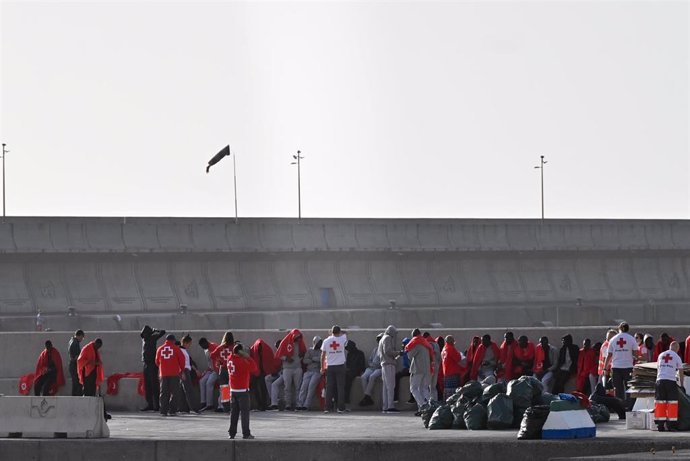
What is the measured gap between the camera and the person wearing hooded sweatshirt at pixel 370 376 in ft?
95.8

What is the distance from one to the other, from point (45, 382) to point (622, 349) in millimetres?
9958

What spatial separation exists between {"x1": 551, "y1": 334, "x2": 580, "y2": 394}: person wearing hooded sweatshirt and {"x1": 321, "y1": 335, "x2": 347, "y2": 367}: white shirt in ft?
11.5

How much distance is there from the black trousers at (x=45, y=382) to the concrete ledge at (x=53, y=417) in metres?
4.88

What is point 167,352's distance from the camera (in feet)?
93.8

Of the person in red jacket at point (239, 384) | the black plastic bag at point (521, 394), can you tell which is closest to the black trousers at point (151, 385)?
the person in red jacket at point (239, 384)

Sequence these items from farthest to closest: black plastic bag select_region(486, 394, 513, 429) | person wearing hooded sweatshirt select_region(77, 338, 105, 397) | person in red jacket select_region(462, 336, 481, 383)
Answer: person in red jacket select_region(462, 336, 481, 383), person wearing hooded sweatshirt select_region(77, 338, 105, 397), black plastic bag select_region(486, 394, 513, 429)

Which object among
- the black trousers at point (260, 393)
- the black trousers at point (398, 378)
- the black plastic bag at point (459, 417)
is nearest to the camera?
the black plastic bag at point (459, 417)

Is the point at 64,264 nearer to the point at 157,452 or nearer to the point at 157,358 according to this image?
the point at 157,358

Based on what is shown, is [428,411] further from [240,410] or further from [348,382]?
[348,382]

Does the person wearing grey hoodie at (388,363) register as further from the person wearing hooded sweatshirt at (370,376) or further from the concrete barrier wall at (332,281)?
the concrete barrier wall at (332,281)

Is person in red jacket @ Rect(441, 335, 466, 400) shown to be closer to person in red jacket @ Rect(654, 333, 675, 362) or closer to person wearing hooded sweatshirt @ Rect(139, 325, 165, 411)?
person in red jacket @ Rect(654, 333, 675, 362)

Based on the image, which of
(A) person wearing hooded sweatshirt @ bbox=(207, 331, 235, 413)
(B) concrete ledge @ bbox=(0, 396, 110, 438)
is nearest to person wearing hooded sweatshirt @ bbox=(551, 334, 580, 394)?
(A) person wearing hooded sweatshirt @ bbox=(207, 331, 235, 413)

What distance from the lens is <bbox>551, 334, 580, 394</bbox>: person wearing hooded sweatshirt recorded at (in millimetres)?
27922

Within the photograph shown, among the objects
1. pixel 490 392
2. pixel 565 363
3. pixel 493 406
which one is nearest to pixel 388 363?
pixel 565 363
